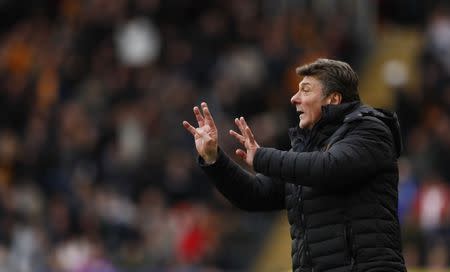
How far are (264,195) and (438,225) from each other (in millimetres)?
6515

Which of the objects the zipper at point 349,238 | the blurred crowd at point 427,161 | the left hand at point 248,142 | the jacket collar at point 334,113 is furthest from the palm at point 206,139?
the blurred crowd at point 427,161

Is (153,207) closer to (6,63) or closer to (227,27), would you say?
(227,27)

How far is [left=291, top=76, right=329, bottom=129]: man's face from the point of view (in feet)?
20.7

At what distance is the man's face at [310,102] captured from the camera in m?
6.30

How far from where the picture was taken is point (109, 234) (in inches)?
626

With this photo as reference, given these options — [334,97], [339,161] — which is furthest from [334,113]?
[339,161]

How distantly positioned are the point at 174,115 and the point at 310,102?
10.6 metres

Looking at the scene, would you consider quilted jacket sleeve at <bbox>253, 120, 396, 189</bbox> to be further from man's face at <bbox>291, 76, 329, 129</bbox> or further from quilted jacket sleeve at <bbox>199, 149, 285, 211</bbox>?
quilted jacket sleeve at <bbox>199, 149, 285, 211</bbox>

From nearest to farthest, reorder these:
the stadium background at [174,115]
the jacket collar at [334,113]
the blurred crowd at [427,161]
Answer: the jacket collar at [334,113]
the blurred crowd at [427,161]
the stadium background at [174,115]

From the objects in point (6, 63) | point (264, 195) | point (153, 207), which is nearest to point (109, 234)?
point (153, 207)

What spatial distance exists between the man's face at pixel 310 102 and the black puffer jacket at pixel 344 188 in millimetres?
59

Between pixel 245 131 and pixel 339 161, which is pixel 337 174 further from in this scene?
pixel 245 131

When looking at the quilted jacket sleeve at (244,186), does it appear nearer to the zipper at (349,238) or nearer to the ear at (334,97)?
the ear at (334,97)

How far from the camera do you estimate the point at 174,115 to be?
16.8 metres
